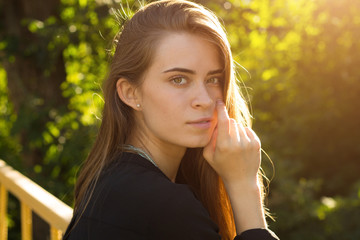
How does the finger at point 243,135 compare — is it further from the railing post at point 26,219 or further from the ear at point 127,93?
the railing post at point 26,219

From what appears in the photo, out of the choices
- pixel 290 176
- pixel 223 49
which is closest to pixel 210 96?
pixel 223 49

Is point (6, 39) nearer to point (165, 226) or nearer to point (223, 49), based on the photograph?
point (223, 49)

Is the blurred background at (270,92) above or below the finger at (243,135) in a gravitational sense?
below

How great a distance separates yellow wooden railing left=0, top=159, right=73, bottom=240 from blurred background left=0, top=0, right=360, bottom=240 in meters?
1.29

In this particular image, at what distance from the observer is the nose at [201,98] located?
161 cm

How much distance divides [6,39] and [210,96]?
3.38 m

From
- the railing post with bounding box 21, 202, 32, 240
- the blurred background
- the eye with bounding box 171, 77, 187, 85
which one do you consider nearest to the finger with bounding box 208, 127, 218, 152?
the eye with bounding box 171, 77, 187, 85

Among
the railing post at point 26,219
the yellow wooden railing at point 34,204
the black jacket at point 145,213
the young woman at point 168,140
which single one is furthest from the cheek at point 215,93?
the railing post at point 26,219

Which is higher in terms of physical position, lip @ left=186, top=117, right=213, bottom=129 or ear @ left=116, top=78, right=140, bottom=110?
ear @ left=116, top=78, right=140, bottom=110

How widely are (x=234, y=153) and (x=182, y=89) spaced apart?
0.94 feet

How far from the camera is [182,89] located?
161 centimetres

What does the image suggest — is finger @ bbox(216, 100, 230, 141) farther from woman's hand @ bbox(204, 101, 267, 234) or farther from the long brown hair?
the long brown hair

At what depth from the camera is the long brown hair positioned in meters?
1.66

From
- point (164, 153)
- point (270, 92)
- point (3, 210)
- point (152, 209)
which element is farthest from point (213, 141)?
point (270, 92)
